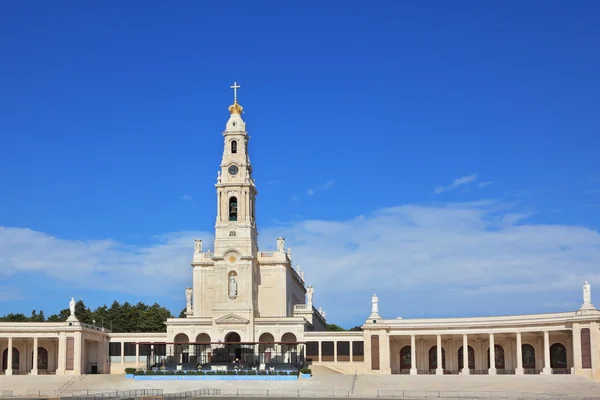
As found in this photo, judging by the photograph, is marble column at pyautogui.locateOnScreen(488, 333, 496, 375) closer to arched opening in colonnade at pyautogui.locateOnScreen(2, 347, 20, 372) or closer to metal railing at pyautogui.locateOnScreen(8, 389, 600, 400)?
metal railing at pyautogui.locateOnScreen(8, 389, 600, 400)

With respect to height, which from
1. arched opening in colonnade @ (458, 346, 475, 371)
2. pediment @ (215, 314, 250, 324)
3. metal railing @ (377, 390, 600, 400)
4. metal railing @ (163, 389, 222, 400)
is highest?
pediment @ (215, 314, 250, 324)

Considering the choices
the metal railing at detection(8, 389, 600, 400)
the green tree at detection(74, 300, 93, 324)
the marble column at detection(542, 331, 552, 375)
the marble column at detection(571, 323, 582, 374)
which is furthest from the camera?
the green tree at detection(74, 300, 93, 324)

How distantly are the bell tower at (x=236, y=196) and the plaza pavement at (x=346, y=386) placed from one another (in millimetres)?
20553

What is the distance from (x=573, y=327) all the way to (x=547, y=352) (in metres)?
4.48

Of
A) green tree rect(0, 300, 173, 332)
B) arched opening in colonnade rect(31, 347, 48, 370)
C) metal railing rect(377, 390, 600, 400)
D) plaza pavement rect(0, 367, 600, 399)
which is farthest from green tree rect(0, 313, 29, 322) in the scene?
metal railing rect(377, 390, 600, 400)

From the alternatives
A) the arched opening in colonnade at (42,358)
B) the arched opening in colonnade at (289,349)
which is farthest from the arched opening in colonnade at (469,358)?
the arched opening in colonnade at (42,358)

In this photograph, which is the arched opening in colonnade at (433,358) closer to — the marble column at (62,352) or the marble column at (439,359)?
the marble column at (439,359)

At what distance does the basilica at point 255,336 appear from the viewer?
90.1 metres

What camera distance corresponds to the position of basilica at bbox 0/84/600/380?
90.1 m

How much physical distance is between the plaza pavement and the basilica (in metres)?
5.16

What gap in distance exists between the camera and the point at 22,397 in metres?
75.6

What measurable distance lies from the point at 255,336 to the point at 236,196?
1579 cm


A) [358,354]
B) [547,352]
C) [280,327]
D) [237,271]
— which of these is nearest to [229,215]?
[237,271]

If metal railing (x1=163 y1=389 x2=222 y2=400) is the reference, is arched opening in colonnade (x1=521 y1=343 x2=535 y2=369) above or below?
above
